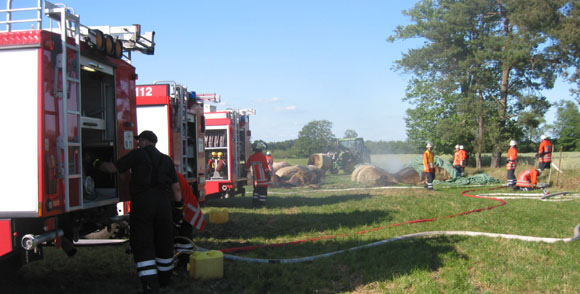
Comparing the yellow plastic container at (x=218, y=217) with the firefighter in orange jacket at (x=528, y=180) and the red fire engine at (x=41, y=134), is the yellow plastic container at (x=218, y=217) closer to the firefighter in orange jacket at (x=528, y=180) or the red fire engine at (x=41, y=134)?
the red fire engine at (x=41, y=134)

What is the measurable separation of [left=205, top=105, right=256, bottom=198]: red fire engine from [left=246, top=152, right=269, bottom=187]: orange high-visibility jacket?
3.29 ft

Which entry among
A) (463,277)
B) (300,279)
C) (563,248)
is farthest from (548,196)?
(300,279)

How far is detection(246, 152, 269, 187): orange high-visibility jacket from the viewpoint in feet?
35.4

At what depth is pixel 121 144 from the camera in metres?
Answer: 5.16

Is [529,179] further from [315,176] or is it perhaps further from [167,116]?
[167,116]

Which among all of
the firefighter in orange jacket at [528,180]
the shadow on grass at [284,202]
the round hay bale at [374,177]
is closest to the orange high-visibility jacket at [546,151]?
the firefighter in orange jacket at [528,180]

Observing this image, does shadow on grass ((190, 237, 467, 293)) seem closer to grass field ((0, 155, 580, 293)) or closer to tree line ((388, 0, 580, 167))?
grass field ((0, 155, 580, 293))

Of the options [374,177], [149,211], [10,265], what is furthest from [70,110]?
[374,177]

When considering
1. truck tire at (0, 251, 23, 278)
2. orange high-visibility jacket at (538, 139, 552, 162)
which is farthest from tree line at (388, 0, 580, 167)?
truck tire at (0, 251, 23, 278)

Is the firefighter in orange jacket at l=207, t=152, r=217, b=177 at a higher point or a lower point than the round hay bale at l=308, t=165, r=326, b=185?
higher

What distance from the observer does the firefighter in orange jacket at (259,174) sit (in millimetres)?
10820

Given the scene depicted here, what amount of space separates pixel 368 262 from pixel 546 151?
41.5 feet

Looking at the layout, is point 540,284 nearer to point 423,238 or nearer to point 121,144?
point 423,238

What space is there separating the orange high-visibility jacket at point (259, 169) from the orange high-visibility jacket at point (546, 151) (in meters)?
10.6
